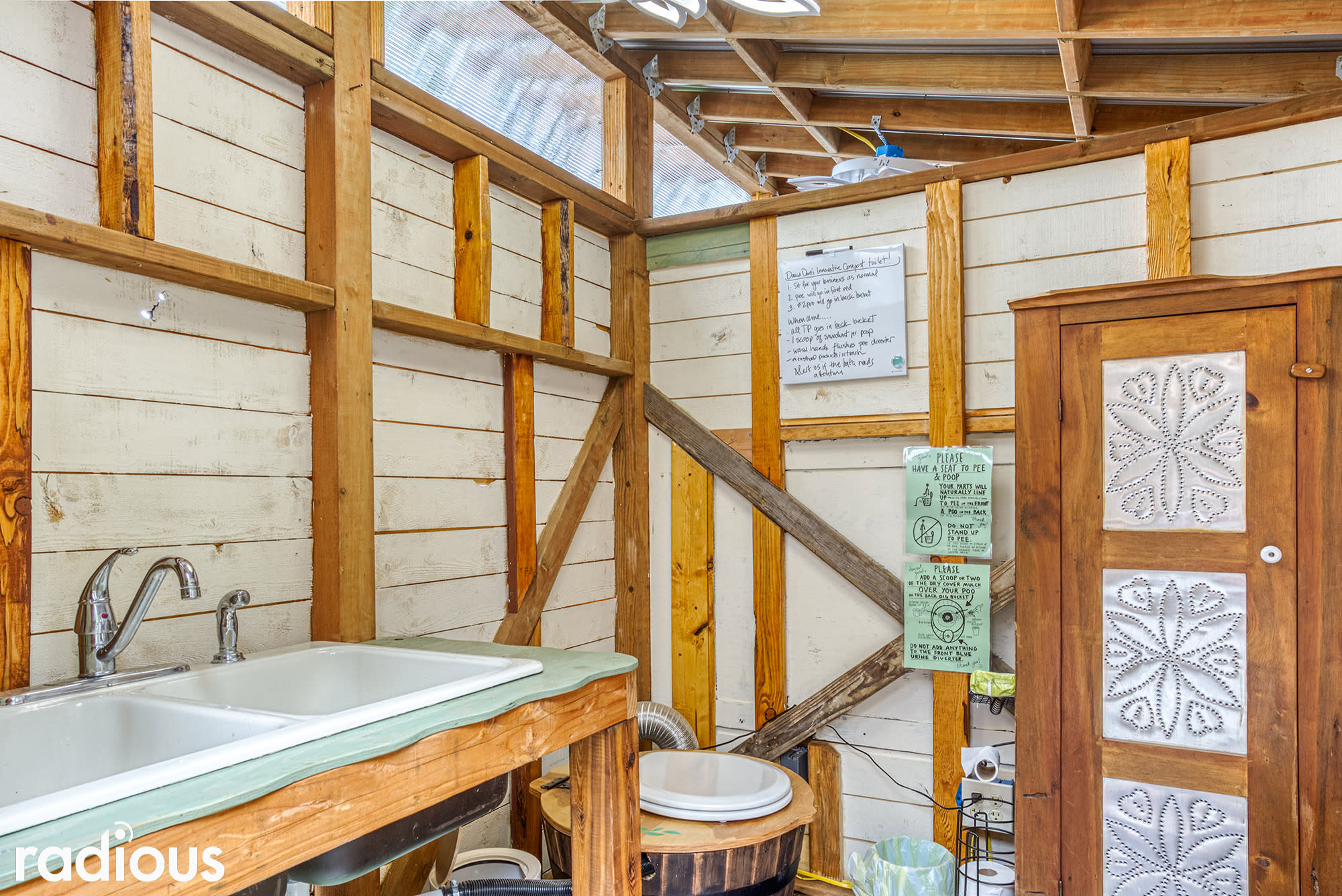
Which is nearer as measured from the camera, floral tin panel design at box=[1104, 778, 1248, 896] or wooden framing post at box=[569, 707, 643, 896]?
wooden framing post at box=[569, 707, 643, 896]

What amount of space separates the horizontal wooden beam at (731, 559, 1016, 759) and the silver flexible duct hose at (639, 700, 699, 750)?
0.26 metres

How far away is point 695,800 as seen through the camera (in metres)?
2.17

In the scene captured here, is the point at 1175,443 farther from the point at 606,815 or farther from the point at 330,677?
the point at 330,677

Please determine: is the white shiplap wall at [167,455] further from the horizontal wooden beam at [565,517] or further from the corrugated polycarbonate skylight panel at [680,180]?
the corrugated polycarbonate skylight panel at [680,180]

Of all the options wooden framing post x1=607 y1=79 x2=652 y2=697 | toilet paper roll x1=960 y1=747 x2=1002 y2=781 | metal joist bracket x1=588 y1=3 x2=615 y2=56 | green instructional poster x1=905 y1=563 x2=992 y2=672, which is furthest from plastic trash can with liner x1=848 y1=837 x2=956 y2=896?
Answer: metal joist bracket x1=588 y1=3 x2=615 y2=56

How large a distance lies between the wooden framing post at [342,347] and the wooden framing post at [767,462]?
136 centimetres

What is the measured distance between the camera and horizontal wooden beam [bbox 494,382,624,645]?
262cm

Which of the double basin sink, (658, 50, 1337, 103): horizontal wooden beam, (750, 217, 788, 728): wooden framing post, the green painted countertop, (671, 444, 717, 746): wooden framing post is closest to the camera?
the green painted countertop

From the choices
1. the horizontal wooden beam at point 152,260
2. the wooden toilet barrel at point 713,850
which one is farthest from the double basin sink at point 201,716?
the horizontal wooden beam at point 152,260

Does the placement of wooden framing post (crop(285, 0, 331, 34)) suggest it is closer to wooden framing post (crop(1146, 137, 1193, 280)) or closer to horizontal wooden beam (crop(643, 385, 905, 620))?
horizontal wooden beam (crop(643, 385, 905, 620))

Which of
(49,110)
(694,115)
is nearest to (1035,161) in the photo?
(694,115)

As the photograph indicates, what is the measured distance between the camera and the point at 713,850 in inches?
80.0

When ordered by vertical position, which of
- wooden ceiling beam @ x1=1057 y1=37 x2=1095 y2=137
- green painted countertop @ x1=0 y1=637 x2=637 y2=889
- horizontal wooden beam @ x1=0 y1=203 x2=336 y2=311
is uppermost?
wooden ceiling beam @ x1=1057 y1=37 x2=1095 y2=137

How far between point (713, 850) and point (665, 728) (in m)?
0.79
